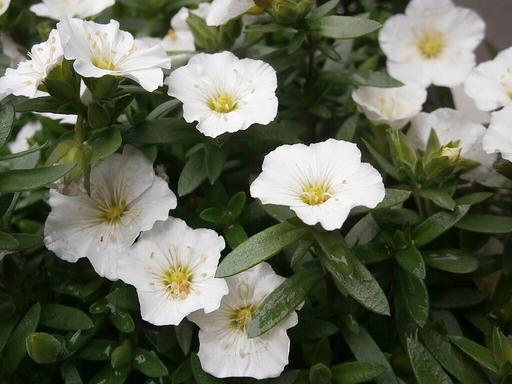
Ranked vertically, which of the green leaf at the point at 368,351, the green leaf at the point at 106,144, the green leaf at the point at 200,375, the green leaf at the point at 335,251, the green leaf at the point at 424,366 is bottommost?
the green leaf at the point at 368,351

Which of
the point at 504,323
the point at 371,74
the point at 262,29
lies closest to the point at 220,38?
the point at 262,29

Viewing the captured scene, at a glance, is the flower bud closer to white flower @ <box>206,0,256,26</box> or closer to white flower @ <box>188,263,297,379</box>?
white flower @ <box>206,0,256,26</box>

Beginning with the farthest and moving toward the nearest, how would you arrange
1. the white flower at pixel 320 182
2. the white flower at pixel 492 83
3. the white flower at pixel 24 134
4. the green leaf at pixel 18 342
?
the white flower at pixel 24 134 < the white flower at pixel 492 83 < the green leaf at pixel 18 342 < the white flower at pixel 320 182

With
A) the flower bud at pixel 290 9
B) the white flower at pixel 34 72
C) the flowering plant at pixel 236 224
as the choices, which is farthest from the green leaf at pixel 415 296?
the white flower at pixel 34 72

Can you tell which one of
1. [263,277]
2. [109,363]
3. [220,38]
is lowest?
[109,363]

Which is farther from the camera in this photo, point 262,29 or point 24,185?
point 262,29

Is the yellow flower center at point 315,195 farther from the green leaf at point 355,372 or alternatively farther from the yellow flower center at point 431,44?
the yellow flower center at point 431,44

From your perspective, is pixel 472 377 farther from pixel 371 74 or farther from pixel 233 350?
pixel 371 74
